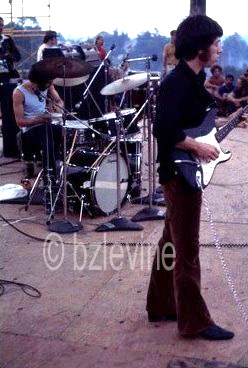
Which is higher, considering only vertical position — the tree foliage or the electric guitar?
the electric guitar

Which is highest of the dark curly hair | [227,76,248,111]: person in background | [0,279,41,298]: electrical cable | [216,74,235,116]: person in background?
the dark curly hair

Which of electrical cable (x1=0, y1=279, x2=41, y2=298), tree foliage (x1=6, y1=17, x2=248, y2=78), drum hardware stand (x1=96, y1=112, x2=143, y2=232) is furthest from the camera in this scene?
tree foliage (x1=6, y1=17, x2=248, y2=78)

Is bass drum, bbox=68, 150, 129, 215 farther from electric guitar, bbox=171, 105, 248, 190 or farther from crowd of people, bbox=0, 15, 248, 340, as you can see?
electric guitar, bbox=171, 105, 248, 190

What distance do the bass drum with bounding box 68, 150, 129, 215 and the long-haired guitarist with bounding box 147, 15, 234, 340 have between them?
269 cm

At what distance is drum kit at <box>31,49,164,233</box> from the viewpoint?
604 centimetres

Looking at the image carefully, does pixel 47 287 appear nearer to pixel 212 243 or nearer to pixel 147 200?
pixel 212 243

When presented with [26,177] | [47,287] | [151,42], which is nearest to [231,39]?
[151,42]

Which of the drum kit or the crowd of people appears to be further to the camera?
the drum kit

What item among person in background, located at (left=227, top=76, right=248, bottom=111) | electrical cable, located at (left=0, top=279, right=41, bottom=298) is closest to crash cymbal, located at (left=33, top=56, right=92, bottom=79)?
electrical cable, located at (left=0, top=279, right=41, bottom=298)

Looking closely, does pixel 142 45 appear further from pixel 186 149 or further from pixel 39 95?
pixel 186 149

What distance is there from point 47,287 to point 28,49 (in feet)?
55.2

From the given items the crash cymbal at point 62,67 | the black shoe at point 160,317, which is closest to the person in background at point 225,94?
the crash cymbal at point 62,67

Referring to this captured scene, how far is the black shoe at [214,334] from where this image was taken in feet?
12.1

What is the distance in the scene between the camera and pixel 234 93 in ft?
47.7
